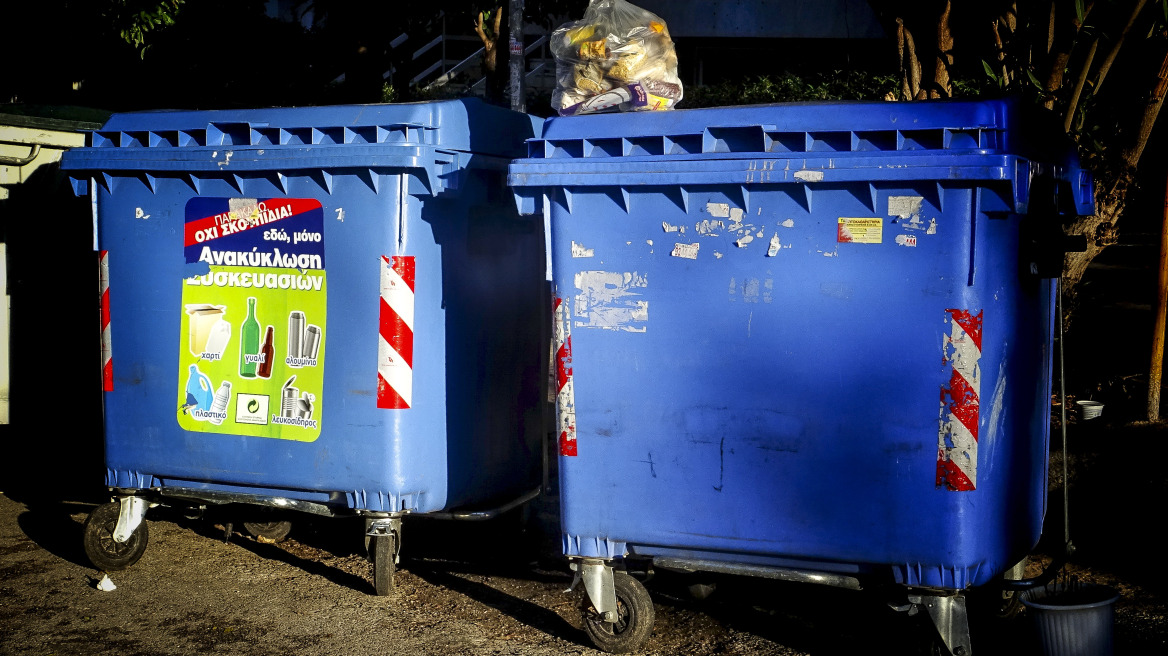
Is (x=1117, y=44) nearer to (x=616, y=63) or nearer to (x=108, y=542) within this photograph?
(x=616, y=63)

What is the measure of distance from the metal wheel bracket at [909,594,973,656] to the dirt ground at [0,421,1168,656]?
0.10 metres

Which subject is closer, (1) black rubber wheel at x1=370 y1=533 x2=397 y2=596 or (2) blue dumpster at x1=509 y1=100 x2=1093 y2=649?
(2) blue dumpster at x1=509 y1=100 x2=1093 y2=649

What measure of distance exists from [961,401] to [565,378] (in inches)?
51.1

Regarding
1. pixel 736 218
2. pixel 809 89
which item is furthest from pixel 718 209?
pixel 809 89

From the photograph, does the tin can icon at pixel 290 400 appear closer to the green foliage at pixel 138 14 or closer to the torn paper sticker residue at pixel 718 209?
the torn paper sticker residue at pixel 718 209

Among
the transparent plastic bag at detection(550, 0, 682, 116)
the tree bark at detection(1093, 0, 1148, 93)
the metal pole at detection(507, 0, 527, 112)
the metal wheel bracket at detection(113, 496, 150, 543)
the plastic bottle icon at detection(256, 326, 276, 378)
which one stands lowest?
the metal wheel bracket at detection(113, 496, 150, 543)

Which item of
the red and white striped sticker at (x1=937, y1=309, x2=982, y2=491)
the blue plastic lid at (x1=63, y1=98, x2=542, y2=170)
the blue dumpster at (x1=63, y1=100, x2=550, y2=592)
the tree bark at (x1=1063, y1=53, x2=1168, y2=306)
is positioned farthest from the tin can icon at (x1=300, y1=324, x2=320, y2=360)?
the tree bark at (x1=1063, y1=53, x2=1168, y2=306)

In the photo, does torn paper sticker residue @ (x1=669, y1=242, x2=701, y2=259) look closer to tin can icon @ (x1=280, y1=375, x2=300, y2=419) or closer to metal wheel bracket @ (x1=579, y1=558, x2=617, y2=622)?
metal wheel bracket @ (x1=579, y1=558, x2=617, y2=622)

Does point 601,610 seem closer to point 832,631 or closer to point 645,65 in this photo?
point 832,631

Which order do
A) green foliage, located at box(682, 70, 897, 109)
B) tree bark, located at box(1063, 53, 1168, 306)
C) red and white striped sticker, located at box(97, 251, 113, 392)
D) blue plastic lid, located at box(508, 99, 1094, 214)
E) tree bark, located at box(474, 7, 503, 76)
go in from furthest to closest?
1. green foliage, located at box(682, 70, 897, 109)
2. tree bark, located at box(474, 7, 503, 76)
3. tree bark, located at box(1063, 53, 1168, 306)
4. red and white striped sticker, located at box(97, 251, 113, 392)
5. blue plastic lid, located at box(508, 99, 1094, 214)

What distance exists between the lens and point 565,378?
3.92 metres

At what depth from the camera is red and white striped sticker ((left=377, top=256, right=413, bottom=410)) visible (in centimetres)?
425

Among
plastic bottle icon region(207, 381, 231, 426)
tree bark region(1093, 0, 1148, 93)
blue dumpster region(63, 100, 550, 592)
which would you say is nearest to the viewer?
blue dumpster region(63, 100, 550, 592)

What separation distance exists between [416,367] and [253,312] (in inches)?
27.8
